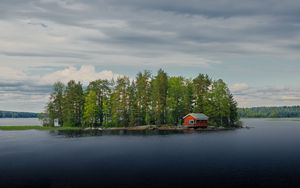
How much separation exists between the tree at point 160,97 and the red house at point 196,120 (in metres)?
10.5

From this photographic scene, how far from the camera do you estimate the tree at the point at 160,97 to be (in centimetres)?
13998

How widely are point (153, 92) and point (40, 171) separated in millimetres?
95473

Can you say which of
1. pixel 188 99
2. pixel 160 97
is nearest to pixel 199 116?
pixel 188 99

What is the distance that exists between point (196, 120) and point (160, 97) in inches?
699

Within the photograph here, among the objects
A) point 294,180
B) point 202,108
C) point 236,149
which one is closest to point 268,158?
point 236,149

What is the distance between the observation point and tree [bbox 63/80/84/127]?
151 m

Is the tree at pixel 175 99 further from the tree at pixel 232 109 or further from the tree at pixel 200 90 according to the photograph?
the tree at pixel 232 109

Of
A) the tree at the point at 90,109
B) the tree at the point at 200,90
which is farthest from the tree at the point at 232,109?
the tree at the point at 90,109

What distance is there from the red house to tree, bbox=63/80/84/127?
46.4 m

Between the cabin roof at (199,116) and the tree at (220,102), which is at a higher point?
the tree at (220,102)

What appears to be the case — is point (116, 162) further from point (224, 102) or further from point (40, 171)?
point (224, 102)

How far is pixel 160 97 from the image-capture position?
141m

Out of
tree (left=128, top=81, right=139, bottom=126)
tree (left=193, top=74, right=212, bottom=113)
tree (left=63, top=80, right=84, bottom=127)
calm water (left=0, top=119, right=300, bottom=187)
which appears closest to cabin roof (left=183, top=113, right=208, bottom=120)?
tree (left=193, top=74, right=212, bottom=113)

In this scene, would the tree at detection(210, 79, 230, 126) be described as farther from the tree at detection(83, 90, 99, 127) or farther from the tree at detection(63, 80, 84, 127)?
the tree at detection(63, 80, 84, 127)
